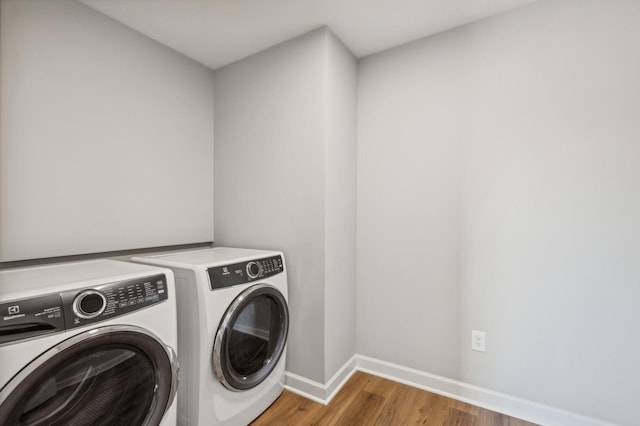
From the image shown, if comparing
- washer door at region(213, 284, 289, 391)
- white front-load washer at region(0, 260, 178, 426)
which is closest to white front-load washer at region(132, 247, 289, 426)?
washer door at region(213, 284, 289, 391)

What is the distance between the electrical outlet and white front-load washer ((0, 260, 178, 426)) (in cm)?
158

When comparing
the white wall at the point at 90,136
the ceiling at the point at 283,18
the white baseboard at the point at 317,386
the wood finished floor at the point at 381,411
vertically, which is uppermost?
the ceiling at the point at 283,18

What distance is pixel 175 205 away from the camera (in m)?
1.99

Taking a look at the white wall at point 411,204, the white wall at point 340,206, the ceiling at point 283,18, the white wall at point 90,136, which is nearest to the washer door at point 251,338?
the white wall at point 340,206

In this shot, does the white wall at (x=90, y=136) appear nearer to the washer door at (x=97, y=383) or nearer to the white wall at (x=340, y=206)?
the washer door at (x=97, y=383)

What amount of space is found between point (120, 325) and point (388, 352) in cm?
161

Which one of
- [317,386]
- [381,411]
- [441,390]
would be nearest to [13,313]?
[317,386]

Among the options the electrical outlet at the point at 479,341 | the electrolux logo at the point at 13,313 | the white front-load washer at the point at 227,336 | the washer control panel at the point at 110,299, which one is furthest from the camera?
the electrical outlet at the point at 479,341

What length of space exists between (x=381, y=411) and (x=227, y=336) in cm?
98

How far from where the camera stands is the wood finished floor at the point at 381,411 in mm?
1502

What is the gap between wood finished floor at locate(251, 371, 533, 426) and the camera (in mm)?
1502

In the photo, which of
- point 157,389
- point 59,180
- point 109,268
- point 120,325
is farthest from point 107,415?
point 59,180

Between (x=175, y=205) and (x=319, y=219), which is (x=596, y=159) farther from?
(x=175, y=205)

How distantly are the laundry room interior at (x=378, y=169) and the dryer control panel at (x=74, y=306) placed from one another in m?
0.76
